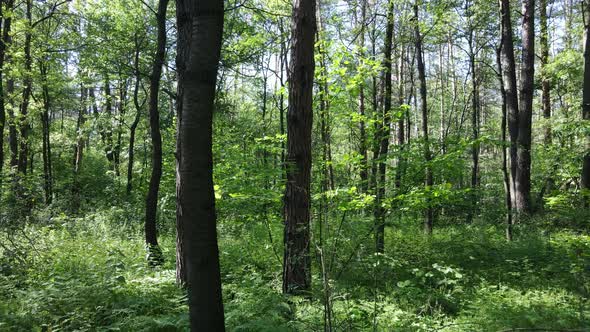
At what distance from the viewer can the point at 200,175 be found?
2.27 meters

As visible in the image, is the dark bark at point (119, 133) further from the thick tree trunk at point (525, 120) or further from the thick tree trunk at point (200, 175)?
the thick tree trunk at point (200, 175)

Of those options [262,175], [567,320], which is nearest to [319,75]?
[262,175]

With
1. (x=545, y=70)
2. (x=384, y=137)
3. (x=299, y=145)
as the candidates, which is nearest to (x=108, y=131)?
(x=384, y=137)

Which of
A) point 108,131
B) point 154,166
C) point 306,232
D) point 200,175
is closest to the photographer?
point 200,175

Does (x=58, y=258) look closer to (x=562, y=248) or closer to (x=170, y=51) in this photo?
(x=562, y=248)

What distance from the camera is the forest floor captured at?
424 centimetres

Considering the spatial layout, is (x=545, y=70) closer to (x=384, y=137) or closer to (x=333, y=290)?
(x=384, y=137)

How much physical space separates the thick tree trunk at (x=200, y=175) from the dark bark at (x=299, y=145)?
3.03m

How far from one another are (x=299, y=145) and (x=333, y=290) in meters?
2.29

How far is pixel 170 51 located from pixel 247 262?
1459 centimetres

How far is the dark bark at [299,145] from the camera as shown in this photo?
5.43m

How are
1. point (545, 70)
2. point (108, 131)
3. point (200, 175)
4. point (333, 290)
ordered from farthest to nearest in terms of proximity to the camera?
point (108, 131), point (545, 70), point (333, 290), point (200, 175)

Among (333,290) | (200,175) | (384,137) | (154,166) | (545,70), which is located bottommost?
(333,290)

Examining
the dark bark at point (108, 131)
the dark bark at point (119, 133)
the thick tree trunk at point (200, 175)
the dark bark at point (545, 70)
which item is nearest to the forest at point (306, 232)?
the thick tree trunk at point (200, 175)
